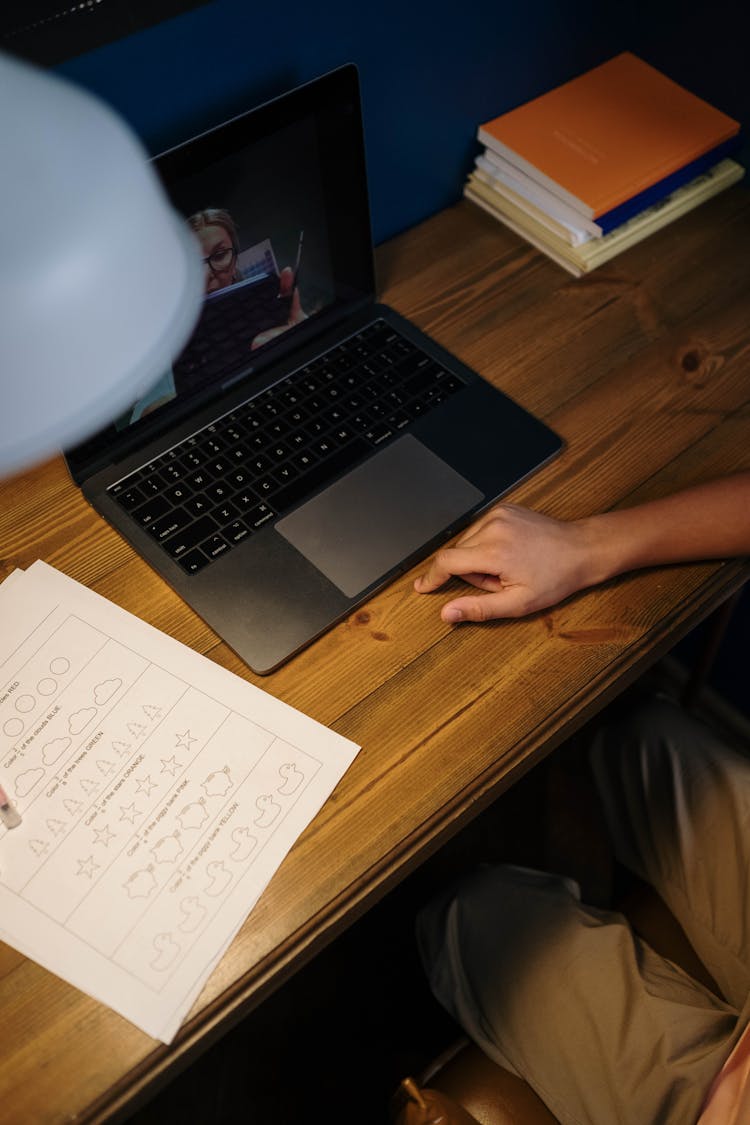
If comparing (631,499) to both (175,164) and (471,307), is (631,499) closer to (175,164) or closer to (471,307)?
(471,307)

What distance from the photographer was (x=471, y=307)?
1117 mm

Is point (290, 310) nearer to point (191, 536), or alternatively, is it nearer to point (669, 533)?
point (191, 536)

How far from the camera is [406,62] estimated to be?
1.05 m

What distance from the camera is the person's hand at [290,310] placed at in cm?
97

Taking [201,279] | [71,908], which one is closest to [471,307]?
[201,279]

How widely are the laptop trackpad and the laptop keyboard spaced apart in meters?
0.02

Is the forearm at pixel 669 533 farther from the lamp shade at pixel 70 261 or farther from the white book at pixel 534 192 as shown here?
the lamp shade at pixel 70 261

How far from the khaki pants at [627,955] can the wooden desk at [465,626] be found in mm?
252

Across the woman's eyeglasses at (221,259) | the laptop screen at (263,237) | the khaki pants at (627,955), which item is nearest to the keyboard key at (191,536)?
the laptop screen at (263,237)

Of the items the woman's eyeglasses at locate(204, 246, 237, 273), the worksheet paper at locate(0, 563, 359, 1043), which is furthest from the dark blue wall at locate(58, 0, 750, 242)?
the worksheet paper at locate(0, 563, 359, 1043)

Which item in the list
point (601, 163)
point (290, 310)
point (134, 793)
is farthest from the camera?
point (601, 163)

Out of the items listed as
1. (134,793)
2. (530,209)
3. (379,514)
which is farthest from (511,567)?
(530,209)

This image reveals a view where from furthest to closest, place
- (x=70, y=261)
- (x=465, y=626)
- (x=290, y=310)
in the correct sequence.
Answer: (x=290, y=310) → (x=465, y=626) → (x=70, y=261)

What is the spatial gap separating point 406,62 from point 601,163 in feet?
0.83
